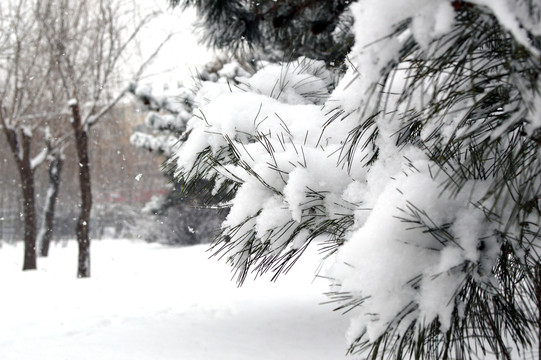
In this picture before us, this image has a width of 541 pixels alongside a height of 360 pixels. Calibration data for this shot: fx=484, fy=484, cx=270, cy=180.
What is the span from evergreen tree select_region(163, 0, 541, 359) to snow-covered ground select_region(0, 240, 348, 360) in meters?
2.56

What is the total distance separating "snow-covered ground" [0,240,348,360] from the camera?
3.79 meters

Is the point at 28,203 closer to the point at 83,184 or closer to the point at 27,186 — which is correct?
the point at 27,186

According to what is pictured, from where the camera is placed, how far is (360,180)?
132cm

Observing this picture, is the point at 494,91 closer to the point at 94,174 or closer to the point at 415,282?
the point at 415,282

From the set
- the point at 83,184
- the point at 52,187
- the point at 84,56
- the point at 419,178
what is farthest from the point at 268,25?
the point at 52,187

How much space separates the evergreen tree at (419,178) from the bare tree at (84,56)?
689cm

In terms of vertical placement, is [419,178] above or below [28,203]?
below

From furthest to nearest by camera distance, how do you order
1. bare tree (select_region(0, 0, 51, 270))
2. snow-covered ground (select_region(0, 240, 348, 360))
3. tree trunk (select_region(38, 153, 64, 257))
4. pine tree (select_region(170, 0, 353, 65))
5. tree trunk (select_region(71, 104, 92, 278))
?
1. tree trunk (select_region(38, 153, 64, 257))
2. bare tree (select_region(0, 0, 51, 270))
3. tree trunk (select_region(71, 104, 92, 278))
4. snow-covered ground (select_region(0, 240, 348, 360))
5. pine tree (select_region(170, 0, 353, 65))

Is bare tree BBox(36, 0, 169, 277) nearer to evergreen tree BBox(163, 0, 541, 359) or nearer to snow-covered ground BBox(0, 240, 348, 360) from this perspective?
snow-covered ground BBox(0, 240, 348, 360)

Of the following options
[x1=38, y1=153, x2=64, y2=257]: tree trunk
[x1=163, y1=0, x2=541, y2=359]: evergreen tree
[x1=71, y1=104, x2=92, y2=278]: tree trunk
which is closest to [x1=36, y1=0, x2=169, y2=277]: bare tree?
[x1=71, y1=104, x2=92, y2=278]: tree trunk

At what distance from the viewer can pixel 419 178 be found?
105 centimetres

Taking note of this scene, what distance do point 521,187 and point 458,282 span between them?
0.23m

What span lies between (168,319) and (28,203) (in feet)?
19.7

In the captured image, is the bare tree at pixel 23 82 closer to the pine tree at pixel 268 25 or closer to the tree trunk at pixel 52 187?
the tree trunk at pixel 52 187
